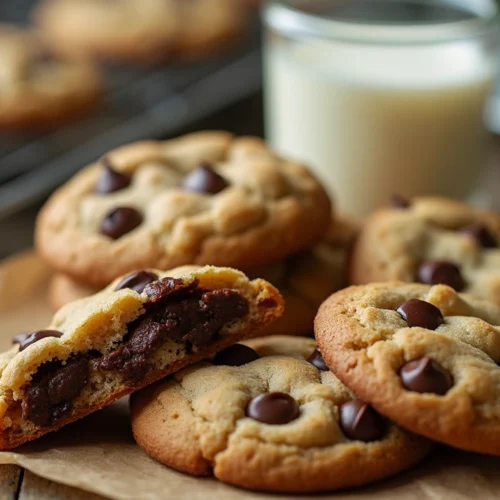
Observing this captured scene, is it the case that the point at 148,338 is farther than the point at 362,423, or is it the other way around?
the point at 148,338

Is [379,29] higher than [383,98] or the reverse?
higher

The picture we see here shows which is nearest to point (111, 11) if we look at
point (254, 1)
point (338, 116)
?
point (254, 1)

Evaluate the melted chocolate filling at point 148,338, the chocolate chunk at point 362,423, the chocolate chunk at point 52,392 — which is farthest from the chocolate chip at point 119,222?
the chocolate chunk at point 362,423

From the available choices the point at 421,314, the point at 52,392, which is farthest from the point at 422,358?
the point at 52,392

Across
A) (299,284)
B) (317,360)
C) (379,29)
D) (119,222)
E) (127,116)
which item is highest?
(379,29)

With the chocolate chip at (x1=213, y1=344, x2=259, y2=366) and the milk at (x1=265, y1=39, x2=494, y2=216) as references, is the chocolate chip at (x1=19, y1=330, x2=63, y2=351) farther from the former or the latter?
the milk at (x1=265, y1=39, x2=494, y2=216)

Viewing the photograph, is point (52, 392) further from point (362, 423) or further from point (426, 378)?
point (426, 378)

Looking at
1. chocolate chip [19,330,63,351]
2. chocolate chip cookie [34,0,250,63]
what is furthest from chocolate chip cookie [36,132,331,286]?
chocolate chip cookie [34,0,250,63]
